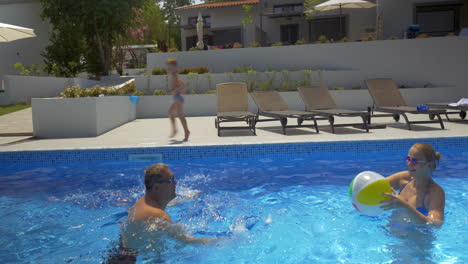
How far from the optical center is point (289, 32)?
72.9 ft

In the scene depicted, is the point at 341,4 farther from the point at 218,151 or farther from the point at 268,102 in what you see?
the point at 218,151

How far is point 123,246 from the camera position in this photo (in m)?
2.98

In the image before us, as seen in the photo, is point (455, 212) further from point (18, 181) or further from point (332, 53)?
point (332, 53)

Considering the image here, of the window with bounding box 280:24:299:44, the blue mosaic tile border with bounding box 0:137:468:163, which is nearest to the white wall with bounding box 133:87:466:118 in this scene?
the blue mosaic tile border with bounding box 0:137:468:163

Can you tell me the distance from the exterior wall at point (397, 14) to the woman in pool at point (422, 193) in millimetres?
16186

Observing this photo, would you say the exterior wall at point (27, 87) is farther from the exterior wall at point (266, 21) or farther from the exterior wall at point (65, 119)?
the exterior wall at point (266, 21)

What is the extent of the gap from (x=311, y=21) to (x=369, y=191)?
19944 mm

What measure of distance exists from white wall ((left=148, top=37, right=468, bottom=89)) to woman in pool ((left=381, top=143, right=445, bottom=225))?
39.1 ft

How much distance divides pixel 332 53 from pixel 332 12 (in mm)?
6140

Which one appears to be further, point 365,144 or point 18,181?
point 365,144

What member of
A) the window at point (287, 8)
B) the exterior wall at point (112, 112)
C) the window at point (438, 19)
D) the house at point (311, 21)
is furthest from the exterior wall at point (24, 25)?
the window at point (438, 19)

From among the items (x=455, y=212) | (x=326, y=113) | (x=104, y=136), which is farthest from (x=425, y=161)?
(x=104, y=136)

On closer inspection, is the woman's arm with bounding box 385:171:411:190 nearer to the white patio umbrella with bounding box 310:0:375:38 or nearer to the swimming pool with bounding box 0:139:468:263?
the swimming pool with bounding box 0:139:468:263

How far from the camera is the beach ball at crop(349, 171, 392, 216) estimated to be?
2666 millimetres
